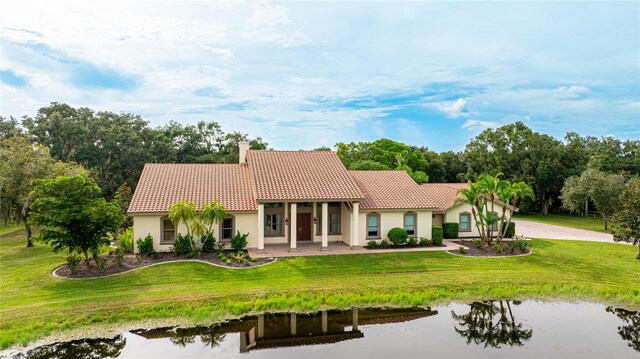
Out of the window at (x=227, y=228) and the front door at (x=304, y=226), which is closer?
the window at (x=227, y=228)

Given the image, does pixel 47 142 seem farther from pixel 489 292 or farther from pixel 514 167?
pixel 514 167

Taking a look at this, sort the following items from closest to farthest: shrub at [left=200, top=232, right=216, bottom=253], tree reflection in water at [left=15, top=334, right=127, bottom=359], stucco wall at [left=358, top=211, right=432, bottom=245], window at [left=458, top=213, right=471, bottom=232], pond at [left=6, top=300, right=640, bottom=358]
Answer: tree reflection in water at [left=15, top=334, right=127, bottom=359]
pond at [left=6, top=300, right=640, bottom=358]
shrub at [left=200, top=232, right=216, bottom=253]
stucco wall at [left=358, top=211, right=432, bottom=245]
window at [left=458, top=213, right=471, bottom=232]

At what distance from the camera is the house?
2077 cm

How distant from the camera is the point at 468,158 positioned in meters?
53.3

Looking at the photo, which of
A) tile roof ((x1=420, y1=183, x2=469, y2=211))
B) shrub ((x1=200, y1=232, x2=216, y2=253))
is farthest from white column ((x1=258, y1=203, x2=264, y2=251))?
tile roof ((x1=420, y1=183, x2=469, y2=211))

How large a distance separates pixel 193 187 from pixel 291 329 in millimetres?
12690

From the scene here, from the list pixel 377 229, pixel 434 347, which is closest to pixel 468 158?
pixel 377 229

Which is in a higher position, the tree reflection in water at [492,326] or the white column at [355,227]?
the white column at [355,227]

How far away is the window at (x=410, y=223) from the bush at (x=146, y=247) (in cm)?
1349

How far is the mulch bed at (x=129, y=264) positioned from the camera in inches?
655

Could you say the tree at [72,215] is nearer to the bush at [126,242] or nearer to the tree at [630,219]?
the bush at [126,242]

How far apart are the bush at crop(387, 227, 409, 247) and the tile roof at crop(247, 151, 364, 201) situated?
288 centimetres

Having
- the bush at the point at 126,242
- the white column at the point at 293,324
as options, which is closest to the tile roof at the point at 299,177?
the bush at the point at 126,242

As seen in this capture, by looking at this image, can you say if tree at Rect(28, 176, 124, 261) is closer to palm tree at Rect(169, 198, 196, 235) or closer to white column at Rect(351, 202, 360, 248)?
palm tree at Rect(169, 198, 196, 235)
